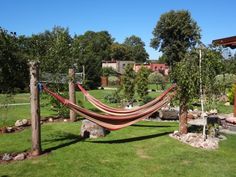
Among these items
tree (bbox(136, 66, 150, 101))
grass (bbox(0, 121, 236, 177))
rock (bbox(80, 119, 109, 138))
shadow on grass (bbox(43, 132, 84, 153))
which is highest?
tree (bbox(136, 66, 150, 101))

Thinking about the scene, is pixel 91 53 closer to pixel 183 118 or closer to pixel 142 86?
pixel 142 86

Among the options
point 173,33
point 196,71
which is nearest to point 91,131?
point 196,71

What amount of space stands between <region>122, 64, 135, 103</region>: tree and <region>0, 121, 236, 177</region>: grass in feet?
24.2

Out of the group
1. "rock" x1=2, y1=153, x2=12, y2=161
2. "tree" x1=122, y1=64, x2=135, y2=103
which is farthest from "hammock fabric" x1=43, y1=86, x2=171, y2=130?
"tree" x1=122, y1=64, x2=135, y2=103

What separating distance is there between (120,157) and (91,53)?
2664 centimetres

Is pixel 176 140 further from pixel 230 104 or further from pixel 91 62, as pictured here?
pixel 91 62

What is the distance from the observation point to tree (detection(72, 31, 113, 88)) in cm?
1098

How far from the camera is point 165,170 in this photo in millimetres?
5852

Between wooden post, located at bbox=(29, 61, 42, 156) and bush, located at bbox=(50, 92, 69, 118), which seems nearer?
wooden post, located at bbox=(29, 61, 42, 156)

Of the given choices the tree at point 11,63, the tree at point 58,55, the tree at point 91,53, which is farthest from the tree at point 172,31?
the tree at point 11,63

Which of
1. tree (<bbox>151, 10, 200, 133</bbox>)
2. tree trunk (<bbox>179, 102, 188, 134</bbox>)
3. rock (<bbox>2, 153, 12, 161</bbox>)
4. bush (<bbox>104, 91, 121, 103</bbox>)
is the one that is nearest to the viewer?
rock (<bbox>2, 153, 12, 161</bbox>)

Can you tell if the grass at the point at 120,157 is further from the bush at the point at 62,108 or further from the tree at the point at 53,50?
the bush at the point at 62,108

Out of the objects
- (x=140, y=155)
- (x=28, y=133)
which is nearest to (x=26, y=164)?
(x=140, y=155)

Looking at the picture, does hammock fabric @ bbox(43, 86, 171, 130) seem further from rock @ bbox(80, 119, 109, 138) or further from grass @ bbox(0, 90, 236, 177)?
rock @ bbox(80, 119, 109, 138)
